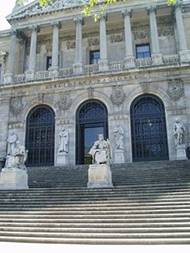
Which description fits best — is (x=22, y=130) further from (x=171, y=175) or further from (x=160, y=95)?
(x=171, y=175)

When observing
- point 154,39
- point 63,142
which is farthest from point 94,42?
point 63,142

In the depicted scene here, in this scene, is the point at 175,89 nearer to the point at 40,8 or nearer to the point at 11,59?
the point at 11,59

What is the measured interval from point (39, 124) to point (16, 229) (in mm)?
14105

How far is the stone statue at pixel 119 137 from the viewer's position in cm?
1941

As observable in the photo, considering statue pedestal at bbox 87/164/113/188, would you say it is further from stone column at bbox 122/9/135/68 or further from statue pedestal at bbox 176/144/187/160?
stone column at bbox 122/9/135/68

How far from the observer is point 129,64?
21312mm

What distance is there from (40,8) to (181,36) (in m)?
11.6

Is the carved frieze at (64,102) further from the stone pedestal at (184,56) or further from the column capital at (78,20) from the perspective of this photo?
the stone pedestal at (184,56)

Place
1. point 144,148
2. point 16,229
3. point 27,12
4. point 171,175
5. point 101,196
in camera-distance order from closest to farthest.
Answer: point 16,229 < point 101,196 < point 171,175 < point 144,148 < point 27,12

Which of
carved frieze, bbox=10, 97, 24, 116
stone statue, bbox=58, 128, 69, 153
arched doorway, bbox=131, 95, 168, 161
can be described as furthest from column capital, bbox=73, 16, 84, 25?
stone statue, bbox=58, 128, 69, 153

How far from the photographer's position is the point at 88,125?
21375 millimetres

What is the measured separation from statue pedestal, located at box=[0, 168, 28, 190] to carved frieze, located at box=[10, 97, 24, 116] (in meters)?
9.60

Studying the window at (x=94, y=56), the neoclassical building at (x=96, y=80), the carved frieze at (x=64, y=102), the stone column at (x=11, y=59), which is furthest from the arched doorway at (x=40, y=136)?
the window at (x=94, y=56)

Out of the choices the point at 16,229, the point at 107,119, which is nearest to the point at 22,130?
the point at 107,119
